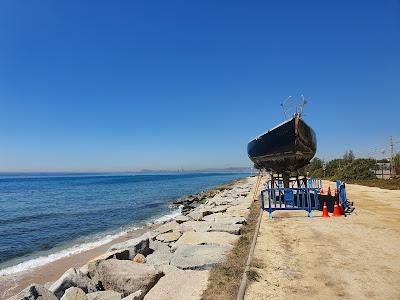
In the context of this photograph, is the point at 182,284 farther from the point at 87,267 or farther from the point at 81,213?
the point at 81,213

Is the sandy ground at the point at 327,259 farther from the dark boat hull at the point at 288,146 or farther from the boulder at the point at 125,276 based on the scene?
the dark boat hull at the point at 288,146

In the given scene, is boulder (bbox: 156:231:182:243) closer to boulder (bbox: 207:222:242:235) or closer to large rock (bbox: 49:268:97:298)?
boulder (bbox: 207:222:242:235)

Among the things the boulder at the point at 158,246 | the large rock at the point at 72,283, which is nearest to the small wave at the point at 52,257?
the boulder at the point at 158,246

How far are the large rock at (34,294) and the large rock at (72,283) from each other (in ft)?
0.95

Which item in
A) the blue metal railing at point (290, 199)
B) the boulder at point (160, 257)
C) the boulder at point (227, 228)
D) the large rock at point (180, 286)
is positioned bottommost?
the boulder at point (160, 257)

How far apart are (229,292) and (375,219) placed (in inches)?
366

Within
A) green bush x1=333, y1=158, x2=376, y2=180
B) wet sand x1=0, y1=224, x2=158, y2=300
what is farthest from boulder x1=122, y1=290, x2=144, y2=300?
green bush x1=333, y1=158, x2=376, y2=180

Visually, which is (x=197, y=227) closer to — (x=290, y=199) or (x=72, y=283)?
(x=290, y=199)

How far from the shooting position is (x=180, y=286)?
6.00 meters

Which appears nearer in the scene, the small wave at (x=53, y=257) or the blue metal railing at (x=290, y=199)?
the small wave at (x=53, y=257)

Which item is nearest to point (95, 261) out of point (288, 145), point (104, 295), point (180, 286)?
point (104, 295)

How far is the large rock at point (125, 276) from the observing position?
6.37 m

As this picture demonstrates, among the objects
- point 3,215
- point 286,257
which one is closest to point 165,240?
point 286,257

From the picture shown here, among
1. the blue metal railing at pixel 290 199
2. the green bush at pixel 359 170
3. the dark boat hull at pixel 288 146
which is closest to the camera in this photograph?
the blue metal railing at pixel 290 199
